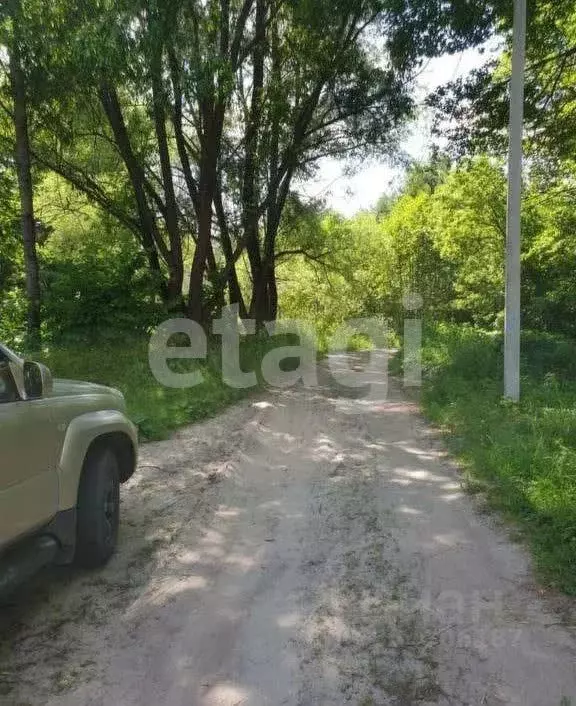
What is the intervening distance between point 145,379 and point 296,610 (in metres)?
8.48

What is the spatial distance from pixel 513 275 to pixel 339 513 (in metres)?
5.33

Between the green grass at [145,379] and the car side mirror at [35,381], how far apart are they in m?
4.65

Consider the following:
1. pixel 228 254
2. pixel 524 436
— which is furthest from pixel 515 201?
pixel 228 254

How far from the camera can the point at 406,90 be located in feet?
49.7

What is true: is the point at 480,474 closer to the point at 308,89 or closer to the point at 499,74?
the point at 499,74

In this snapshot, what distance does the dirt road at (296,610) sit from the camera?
2881 mm

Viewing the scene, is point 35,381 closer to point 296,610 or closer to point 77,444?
point 77,444

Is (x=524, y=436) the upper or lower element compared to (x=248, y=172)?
lower

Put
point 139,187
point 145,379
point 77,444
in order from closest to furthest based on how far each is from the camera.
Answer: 1. point 77,444
2. point 145,379
3. point 139,187

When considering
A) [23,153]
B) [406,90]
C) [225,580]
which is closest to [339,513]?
[225,580]

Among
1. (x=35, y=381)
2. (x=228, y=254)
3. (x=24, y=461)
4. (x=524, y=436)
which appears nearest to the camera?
(x=24, y=461)

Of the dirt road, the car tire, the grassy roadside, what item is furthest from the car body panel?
the grassy roadside

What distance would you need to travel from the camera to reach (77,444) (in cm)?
397

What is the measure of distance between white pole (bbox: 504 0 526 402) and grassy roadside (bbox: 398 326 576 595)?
589mm
